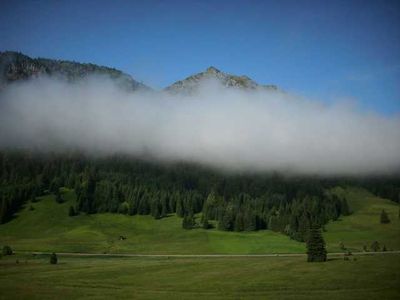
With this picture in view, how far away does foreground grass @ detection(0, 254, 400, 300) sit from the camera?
58688 millimetres

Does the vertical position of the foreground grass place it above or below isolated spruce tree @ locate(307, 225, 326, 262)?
below

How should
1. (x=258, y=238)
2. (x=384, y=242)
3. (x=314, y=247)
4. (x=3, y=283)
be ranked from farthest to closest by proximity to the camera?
1. (x=258, y=238)
2. (x=384, y=242)
3. (x=314, y=247)
4. (x=3, y=283)

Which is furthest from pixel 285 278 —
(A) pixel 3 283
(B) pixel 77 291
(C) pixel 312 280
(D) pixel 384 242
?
(D) pixel 384 242

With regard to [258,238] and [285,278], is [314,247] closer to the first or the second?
[285,278]

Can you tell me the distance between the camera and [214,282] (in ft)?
232

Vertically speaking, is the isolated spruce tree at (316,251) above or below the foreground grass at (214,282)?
above

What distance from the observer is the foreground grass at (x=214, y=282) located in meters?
58.7

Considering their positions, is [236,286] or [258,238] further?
[258,238]

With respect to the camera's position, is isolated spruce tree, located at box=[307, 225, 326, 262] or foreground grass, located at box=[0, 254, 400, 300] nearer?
foreground grass, located at box=[0, 254, 400, 300]

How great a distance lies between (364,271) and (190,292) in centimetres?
3017

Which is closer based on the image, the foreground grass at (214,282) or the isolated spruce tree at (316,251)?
the foreground grass at (214,282)

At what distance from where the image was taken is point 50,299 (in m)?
56.8

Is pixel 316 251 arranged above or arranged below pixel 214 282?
above

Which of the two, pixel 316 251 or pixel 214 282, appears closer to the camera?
pixel 214 282
